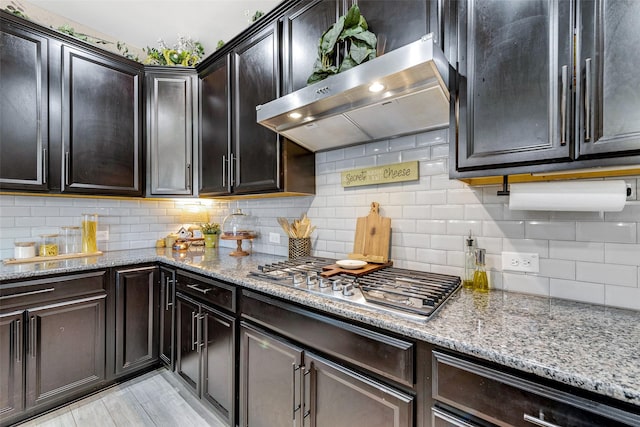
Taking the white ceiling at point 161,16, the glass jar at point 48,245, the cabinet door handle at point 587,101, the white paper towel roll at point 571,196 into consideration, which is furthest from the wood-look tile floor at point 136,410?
the white ceiling at point 161,16

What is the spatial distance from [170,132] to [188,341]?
1.79m

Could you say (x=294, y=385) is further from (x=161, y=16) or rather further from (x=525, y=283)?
(x=161, y=16)

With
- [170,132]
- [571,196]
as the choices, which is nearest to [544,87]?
[571,196]

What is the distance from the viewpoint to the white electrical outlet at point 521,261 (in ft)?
4.18

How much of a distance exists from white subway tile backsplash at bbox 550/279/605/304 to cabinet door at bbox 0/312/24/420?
2.92 meters

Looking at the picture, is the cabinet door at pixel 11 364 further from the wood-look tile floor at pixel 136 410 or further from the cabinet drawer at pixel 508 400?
the cabinet drawer at pixel 508 400

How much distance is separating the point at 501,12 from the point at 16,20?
2915 millimetres

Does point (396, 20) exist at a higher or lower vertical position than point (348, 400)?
higher

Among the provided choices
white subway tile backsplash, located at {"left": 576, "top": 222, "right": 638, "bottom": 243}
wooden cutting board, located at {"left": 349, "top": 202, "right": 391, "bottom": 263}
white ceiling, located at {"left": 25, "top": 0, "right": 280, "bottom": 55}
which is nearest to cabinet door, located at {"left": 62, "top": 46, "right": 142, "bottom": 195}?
white ceiling, located at {"left": 25, "top": 0, "right": 280, "bottom": 55}

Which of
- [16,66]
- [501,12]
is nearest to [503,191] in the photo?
[501,12]

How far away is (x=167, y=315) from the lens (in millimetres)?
2213

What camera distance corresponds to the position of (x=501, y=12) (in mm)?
1069

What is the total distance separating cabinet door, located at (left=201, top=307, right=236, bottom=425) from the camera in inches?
64.2

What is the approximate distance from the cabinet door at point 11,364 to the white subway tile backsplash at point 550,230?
113 inches
